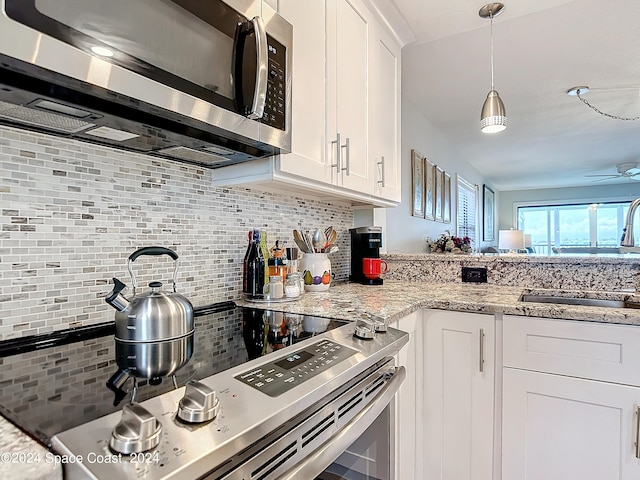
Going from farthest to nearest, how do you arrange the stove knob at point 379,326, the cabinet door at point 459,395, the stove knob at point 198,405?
the cabinet door at point 459,395 < the stove knob at point 379,326 < the stove knob at point 198,405

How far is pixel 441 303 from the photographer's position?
57.4 inches

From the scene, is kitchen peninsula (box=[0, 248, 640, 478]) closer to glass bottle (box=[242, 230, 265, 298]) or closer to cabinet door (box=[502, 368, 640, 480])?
glass bottle (box=[242, 230, 265, 298])

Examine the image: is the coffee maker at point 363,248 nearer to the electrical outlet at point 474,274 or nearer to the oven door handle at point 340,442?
the electrical outlet at point 474,274

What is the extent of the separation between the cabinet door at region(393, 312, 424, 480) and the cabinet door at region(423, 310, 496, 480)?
53mm

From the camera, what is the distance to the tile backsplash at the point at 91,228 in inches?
33.4

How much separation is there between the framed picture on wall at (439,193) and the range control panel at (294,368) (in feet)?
11.3

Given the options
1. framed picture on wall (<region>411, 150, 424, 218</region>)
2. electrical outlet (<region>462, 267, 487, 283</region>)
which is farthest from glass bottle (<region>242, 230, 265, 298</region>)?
framed picture on wall (<region>411, 150, 424, 218</region>)

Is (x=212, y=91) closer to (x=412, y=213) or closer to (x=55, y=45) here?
(x=55, y=45)

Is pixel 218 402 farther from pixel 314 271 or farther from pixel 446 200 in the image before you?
pixel 446 200

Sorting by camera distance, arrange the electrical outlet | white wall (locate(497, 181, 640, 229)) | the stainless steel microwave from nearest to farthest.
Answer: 1. the stainless steel microwave
2. the electrical outlet
3. white wall (locate(497, 181, 640, 229))

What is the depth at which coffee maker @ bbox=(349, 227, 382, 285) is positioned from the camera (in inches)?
79.7

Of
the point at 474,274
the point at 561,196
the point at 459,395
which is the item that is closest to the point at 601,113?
the point at 474,274

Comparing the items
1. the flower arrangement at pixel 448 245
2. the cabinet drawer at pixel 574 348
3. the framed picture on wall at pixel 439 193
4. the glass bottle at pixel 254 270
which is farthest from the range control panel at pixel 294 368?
the framed picture on wall at pixel 439 193

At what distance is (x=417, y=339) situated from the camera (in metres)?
1.45
